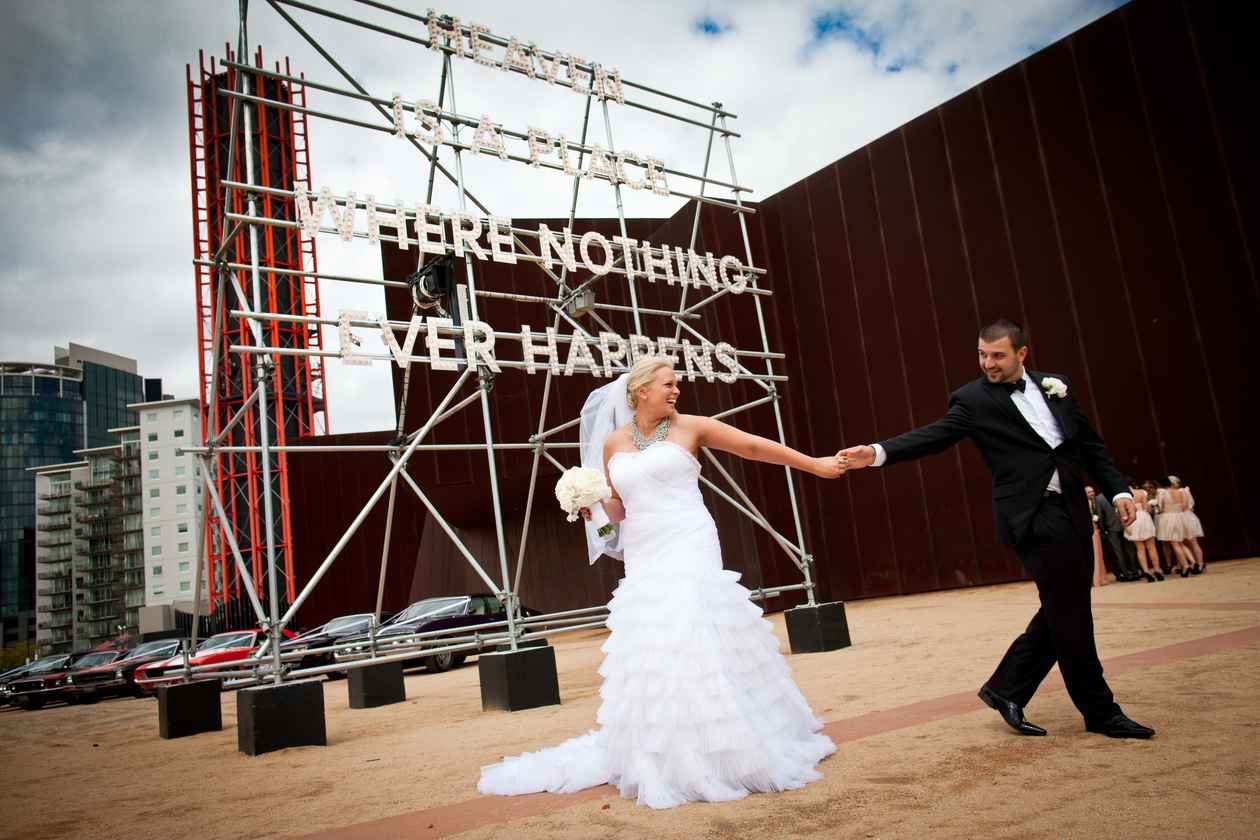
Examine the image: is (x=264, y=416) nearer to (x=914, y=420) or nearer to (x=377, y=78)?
(x=377, y=78)

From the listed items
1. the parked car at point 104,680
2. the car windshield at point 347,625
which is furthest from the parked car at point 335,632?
the parked car at point 104,680

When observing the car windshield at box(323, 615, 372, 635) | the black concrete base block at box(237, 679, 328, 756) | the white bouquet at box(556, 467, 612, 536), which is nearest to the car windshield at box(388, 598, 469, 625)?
the car windshield at box(323, 615, 372, 635)

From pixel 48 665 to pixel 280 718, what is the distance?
17.6 meters

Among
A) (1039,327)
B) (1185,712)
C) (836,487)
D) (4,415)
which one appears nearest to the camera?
(1185,712)

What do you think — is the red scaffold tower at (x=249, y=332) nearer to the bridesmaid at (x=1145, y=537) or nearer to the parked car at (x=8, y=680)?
Answer: the parked car at (x=8, y=680)

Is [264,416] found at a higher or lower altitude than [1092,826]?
higher

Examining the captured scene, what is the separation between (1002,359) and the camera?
148 inches

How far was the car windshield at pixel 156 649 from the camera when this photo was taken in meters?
18.8

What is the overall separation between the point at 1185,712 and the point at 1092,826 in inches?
67.2

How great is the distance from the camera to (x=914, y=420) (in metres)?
15.9

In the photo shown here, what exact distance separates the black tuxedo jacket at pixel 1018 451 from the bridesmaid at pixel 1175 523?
32.1 feet

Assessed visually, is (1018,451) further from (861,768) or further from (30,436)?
(30,436)

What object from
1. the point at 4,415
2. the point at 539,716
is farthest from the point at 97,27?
the point at 4,415

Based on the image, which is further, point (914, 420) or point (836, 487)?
point (836, 487)
